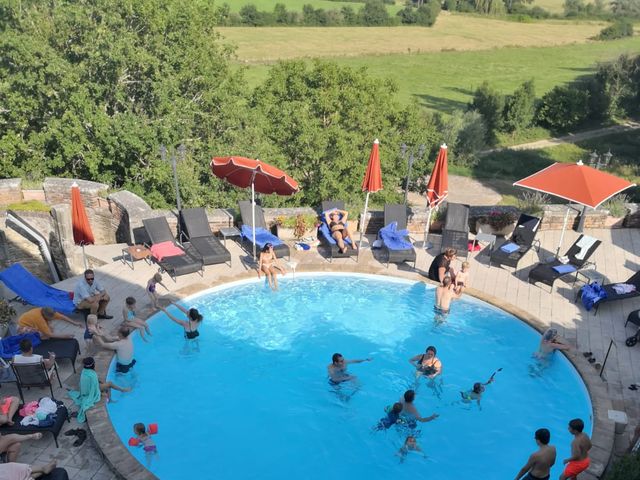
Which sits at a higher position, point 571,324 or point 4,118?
point 4,118

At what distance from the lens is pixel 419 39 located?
89188 millimetres

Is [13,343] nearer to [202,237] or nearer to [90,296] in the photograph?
[90,296]

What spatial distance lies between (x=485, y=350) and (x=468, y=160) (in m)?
33.9

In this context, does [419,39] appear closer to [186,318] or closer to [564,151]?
[564,151]

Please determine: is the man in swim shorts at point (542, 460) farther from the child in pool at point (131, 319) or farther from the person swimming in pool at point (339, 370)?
the child in pool at point (131, 319)

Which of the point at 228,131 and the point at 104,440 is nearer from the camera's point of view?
the point at 104,440

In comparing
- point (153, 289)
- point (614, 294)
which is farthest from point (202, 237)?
point (614, 294)

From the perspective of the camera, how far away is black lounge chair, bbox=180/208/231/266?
13.2m

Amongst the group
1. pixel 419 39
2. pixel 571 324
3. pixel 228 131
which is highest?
pixel 419 39

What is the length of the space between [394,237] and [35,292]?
858cm

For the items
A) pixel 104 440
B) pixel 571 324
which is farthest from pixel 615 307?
pixel 104 440

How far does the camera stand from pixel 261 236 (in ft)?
45.8

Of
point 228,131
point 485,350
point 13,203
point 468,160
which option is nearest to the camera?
point 485,350

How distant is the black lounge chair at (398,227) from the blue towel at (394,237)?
9 cm
